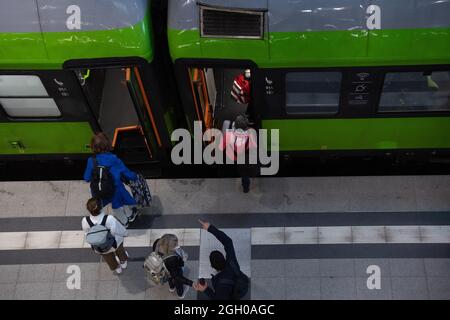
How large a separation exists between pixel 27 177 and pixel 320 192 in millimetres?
4546

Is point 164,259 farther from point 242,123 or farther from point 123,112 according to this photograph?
point 123,112

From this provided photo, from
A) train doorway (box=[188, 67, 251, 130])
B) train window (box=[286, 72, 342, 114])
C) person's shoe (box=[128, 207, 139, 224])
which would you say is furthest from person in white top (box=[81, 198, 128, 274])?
train window (box=[286, 72, 342, 114])

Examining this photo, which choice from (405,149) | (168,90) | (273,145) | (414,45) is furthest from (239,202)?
(414,45)

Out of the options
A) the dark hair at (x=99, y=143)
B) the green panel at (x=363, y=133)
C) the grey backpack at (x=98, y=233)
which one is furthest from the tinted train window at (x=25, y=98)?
the green panel at (x=363, y=133)

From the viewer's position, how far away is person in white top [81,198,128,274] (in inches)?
291

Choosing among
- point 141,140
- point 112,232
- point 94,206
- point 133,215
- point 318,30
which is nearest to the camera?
point 94,206

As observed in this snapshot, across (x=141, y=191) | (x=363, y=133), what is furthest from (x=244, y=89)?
(x=141, y=191)

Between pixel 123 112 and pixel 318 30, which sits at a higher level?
pixel 123 112

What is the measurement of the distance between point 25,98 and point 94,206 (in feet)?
7.72

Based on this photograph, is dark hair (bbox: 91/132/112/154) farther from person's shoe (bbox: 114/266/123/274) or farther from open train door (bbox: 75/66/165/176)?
person's shoe (bbox: 114/266/123/274)

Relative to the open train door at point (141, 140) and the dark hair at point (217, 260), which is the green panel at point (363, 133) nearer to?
the open train door at point (141, 140)

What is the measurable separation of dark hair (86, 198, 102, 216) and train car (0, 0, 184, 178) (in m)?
1.80

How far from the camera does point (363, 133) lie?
8.91 meters

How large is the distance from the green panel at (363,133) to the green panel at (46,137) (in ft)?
8.82
